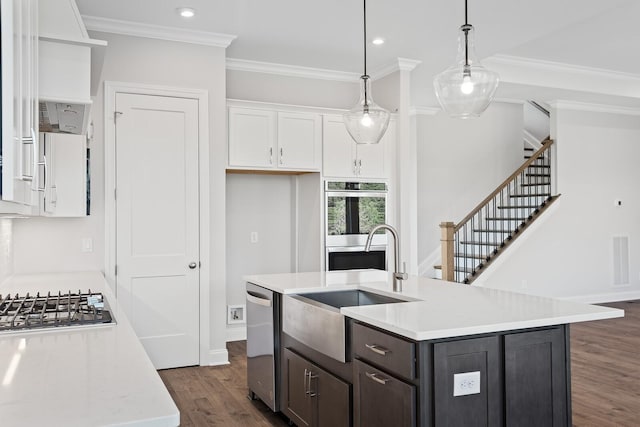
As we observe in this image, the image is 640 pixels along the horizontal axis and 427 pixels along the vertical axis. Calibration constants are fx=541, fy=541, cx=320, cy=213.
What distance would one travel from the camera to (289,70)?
5.67 m

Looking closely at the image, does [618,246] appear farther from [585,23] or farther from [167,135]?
[167,135]

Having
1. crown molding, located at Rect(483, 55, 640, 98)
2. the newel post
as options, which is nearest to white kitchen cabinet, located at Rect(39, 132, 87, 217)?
the newel post

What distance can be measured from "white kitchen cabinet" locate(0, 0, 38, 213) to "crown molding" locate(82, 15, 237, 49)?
10.3ft

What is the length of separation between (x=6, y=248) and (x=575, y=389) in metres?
4.19

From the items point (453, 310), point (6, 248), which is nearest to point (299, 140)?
point (6, 248)

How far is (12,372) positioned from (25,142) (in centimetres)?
71

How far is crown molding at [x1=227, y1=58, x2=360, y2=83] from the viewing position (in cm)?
547

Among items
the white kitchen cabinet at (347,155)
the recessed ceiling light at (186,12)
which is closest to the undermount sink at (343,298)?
the white kitchen cabinet at (347,155)

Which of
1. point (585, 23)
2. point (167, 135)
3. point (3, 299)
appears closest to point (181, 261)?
point (167, 135)

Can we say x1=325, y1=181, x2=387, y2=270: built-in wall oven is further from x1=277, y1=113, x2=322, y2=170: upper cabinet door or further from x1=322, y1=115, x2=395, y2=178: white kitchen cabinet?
x1=277, y1=113, x2=322, y2=170: upper cabinet door

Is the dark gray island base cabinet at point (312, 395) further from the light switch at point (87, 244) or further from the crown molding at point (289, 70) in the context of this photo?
the crown molding at point (289, 70)

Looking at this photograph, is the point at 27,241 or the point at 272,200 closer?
the point at 27,241

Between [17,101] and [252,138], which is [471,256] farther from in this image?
[17,101]

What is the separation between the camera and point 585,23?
4.89 metres
